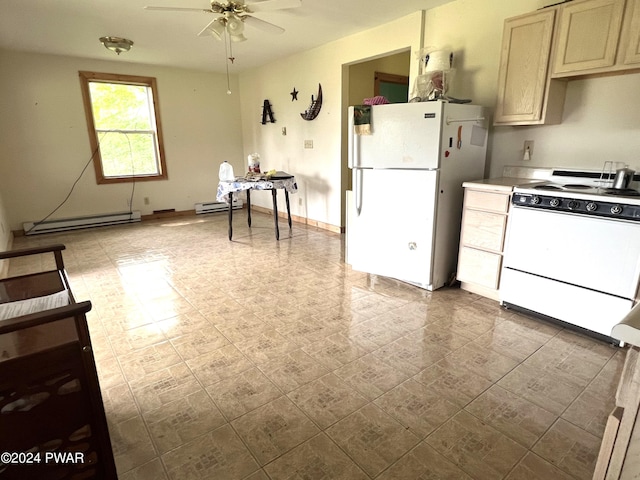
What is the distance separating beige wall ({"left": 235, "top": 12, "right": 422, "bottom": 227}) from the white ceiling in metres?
0.15

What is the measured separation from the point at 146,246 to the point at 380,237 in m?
2.94

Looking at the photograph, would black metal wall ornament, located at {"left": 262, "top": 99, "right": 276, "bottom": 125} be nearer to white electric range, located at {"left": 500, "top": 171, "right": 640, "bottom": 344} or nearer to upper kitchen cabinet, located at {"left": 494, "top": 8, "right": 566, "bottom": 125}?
upper kitchen cabinet, located at {"left": 494, "top": 8, "right": 566, "bottom": 125}

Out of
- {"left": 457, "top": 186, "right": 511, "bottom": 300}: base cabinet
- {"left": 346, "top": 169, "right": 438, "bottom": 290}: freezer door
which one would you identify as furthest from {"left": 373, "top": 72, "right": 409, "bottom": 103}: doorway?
{"left": 457, "top": 186, "right": 511, "bottom": 300}: base cabinet

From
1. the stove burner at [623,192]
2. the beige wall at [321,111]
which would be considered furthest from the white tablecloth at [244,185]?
the stove burner at [623,192]

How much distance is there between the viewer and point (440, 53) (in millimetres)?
2979

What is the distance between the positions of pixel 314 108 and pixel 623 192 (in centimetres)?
357

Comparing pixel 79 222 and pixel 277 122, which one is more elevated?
pixel 277 122

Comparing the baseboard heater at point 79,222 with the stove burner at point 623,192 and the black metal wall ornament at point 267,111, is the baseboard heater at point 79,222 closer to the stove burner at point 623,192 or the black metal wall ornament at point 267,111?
the black metal wall ornament at point 267,111

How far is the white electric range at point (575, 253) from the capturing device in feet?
6.54

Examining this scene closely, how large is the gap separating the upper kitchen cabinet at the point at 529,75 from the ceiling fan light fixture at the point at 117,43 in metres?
3.87

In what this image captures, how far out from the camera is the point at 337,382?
1830 mm

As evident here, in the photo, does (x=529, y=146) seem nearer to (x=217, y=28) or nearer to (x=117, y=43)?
(x=217, y=28)

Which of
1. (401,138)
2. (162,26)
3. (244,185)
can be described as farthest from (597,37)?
(162,26)

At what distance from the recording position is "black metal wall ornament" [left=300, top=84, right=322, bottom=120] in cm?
470
